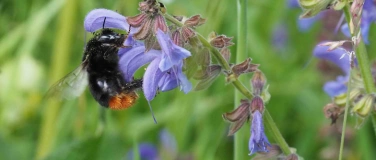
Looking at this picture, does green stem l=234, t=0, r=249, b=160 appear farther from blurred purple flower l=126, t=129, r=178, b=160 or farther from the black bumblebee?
blurred purple flower l=126, t=129, r=178, b=160

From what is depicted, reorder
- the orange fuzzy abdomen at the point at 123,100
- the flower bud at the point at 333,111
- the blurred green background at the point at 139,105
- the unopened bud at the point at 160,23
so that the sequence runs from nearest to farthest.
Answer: the unopened bud at the point at 160,23
the flower bud at the point at 333,111
the orange fuzzy abdomen at the point at 123,100
the blurred green background at the point at 139,105

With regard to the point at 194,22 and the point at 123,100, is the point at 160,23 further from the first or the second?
the point at 123,100

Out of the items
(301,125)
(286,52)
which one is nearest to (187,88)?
(301,125)

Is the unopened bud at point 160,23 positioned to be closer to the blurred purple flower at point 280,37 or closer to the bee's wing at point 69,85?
the bee's wing at point 69,85

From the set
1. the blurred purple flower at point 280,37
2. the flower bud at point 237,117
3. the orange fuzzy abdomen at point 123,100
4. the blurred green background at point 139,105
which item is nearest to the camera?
the flower bud at point 237,117

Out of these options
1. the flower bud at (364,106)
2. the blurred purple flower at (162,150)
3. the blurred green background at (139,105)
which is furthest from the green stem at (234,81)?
the blurred purple flower at (162,150)

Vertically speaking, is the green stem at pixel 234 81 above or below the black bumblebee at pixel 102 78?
below
